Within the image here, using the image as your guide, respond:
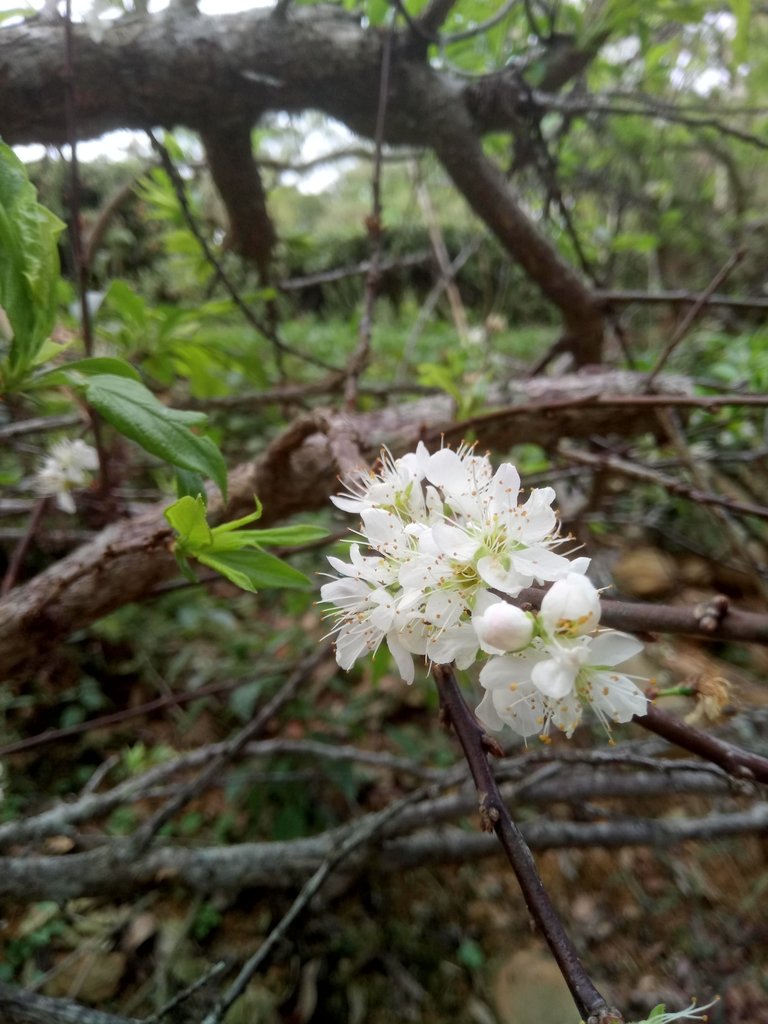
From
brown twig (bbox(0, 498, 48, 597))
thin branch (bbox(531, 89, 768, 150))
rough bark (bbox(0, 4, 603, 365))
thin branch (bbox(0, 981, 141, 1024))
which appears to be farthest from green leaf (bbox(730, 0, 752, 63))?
thin branch (bbox(0, 981, 141, 1024))

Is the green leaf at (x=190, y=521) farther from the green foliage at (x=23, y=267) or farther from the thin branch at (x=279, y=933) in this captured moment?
the thin branch at (x=279, y=933)

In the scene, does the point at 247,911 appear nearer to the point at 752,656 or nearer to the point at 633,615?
the point at 633,615

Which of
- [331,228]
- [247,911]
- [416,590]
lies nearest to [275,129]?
[416,590]

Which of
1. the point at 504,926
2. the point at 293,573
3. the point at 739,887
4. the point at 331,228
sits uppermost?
the point at 331,228

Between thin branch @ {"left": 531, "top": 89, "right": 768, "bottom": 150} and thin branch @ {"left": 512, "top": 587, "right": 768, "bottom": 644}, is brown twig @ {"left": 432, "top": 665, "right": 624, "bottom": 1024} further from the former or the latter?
thin branch @ {"left": 531, "top": 89, "right": 768, "bottom": 150}

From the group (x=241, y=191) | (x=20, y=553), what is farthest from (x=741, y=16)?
(x=20, y=553)

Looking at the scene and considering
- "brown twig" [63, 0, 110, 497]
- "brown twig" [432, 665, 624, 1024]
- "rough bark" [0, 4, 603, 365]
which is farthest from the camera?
"rough bark" [0, 4, 603, 365]
